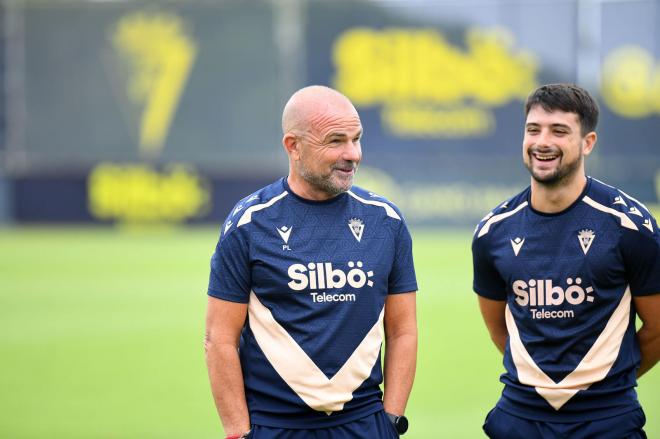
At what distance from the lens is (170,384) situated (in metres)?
7.73

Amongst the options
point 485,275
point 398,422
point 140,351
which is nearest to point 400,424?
point 398,422

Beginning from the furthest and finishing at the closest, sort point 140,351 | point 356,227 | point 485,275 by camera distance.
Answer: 1. point 140,351
2. point 485,275
3. point 356,227

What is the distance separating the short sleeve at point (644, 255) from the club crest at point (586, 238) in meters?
0.12

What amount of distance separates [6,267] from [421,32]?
376 inches

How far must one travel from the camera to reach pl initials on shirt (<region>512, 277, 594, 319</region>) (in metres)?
3.52

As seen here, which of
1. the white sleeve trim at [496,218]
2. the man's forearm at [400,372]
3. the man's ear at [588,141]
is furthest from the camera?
the white sleeve trim at [496,218]

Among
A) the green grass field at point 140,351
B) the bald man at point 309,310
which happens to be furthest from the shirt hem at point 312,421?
the green grass field at point 140,351

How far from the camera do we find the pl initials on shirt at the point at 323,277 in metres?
3.38

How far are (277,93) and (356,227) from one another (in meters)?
16.9

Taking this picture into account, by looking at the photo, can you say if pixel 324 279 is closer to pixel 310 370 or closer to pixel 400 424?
pixel 310 370

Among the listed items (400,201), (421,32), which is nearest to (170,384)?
(400,201)

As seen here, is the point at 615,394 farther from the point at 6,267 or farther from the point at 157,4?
the point at 157,4

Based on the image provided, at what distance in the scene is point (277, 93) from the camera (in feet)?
66.1

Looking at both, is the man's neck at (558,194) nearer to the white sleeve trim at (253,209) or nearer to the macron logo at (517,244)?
the macron logo at (517,244)
